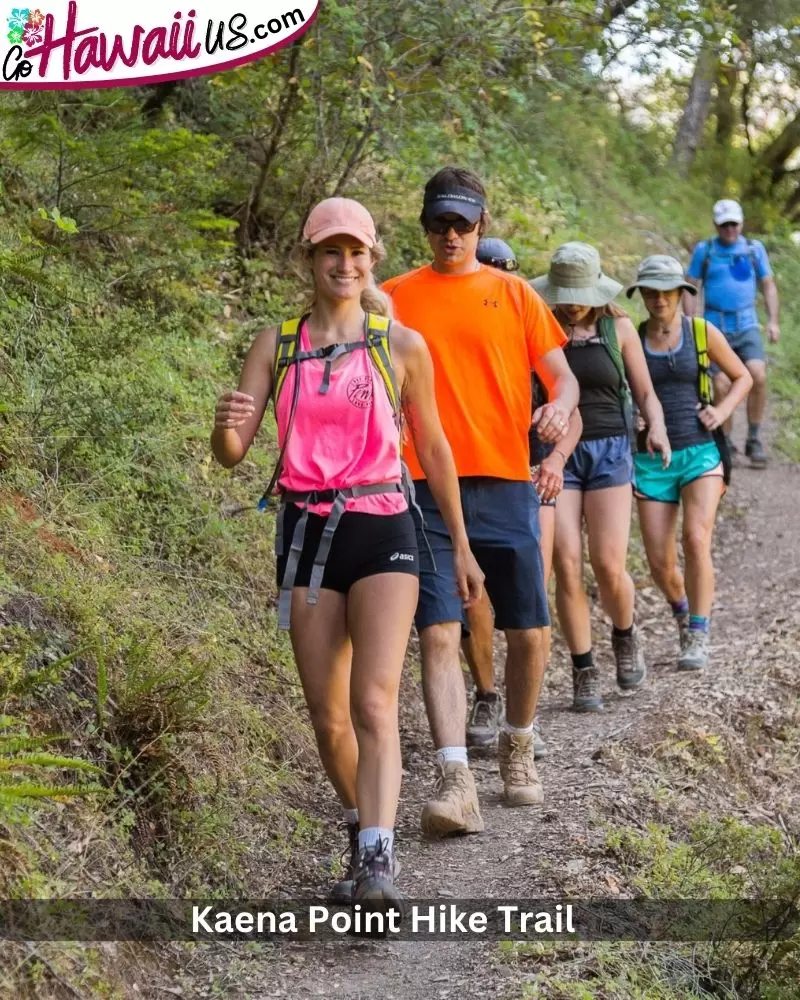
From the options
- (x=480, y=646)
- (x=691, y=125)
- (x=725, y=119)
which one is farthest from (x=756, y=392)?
(x=725, y=119)

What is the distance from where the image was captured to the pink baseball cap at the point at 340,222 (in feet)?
15.1

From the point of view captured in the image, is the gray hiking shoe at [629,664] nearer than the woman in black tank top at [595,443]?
No

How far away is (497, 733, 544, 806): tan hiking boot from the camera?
603 cm

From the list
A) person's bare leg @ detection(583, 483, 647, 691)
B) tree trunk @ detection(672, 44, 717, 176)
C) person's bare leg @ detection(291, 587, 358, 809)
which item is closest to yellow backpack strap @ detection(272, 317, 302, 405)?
person's bare leg @ detection(291, 587, 358, 809)

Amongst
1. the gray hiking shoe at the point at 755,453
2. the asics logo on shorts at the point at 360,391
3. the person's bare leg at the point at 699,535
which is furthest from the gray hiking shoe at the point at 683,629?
the gray hiking shoe at the point at 755,453

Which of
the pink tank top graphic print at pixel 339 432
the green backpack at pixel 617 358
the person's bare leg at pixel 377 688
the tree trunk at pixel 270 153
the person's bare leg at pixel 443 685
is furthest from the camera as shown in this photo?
the tree trunk at pixel 270 153

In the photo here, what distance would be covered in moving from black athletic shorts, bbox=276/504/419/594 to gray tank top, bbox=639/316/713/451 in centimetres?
402

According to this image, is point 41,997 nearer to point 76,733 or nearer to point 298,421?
point 76,733

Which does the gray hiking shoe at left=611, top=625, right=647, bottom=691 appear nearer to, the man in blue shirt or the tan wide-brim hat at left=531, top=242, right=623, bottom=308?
the tan wide-brim hat at left=531, top=242, right=623, bottom=308

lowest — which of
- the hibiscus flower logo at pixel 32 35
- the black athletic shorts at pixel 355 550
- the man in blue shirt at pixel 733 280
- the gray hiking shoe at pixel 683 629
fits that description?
the gray hiking shoe at pixel 683 629

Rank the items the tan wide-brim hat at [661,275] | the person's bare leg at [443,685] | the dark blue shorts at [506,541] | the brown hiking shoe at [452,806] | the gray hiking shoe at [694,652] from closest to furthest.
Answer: the brown hiking shoe at [452,806]
the person's bare leg at [443,685]
the dark blue shorts at [506,541]
the tan wide-brim hat at [661,275]
the gray hiking shoe at [694,652]

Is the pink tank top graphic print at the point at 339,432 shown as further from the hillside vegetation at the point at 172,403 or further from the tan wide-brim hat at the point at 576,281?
the tan wide-brim hat at the point at 576,281

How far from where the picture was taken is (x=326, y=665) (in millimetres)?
4578

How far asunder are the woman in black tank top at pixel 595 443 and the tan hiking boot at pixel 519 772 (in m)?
1.74
